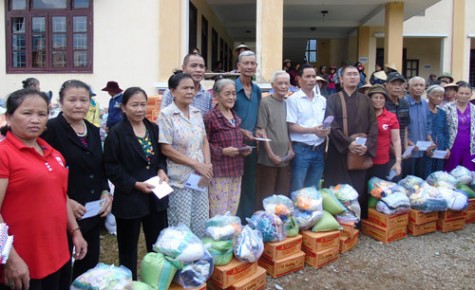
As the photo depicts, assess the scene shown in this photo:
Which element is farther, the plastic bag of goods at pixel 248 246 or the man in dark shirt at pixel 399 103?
the man in dark shirt at pixel 399 103

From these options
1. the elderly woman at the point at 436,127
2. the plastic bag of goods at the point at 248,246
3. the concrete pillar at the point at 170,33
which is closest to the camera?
the plastic bag of goods at the point at 248,246

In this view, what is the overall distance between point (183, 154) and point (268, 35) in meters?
5.62

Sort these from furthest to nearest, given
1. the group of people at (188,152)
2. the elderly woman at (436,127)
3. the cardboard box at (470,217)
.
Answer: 1. the elderly woman at (436,127)
2. the cardboard box at (470,217)
3. the group of people at (188,152)

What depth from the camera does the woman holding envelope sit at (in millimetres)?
2688

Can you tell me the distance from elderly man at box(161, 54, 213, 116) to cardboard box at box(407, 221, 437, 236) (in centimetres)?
265

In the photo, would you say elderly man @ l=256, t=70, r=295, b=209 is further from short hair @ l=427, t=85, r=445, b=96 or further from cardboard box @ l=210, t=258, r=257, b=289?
short hair @ l=427, t=85, r=445, b=96

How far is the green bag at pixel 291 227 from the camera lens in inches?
142

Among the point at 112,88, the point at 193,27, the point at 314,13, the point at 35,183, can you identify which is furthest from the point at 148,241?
the point at 314,13

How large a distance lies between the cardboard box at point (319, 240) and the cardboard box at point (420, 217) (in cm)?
117

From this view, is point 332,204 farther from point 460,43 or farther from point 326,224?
point 460,43

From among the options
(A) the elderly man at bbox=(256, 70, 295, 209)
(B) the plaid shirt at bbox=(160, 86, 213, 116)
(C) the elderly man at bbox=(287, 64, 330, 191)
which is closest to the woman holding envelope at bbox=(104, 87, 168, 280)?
(B) the plaid shirt at bbox=(160, 86, 213, 116)

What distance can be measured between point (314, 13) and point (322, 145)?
9.76 meters

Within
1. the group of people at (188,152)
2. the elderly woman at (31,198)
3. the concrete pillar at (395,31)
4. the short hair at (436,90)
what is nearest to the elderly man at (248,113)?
the group of people at (188,152)

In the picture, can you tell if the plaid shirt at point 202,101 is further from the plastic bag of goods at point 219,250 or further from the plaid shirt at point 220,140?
the plastic bag of goods at point 219,250
